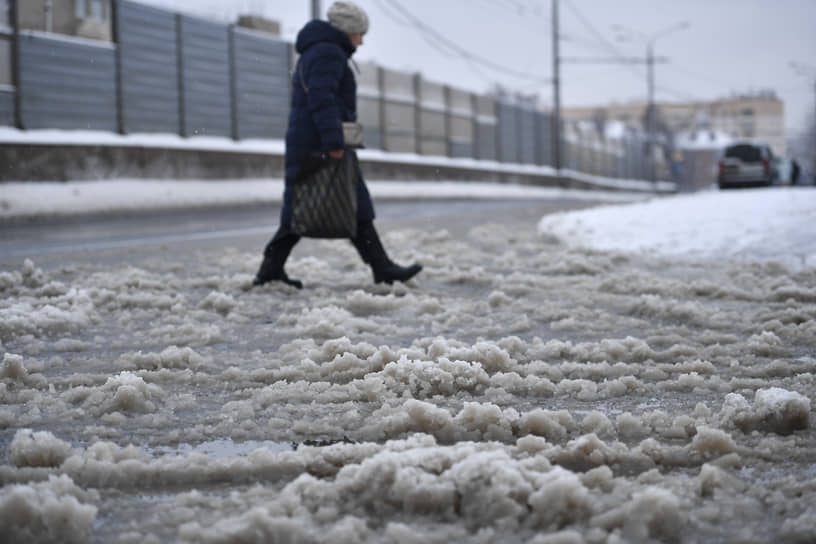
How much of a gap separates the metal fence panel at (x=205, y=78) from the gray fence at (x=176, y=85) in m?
0.02

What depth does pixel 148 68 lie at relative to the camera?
1588 cm

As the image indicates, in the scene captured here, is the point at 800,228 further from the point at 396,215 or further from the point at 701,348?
the point at 396,215

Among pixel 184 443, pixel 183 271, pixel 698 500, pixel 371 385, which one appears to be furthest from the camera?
pixel 183 271

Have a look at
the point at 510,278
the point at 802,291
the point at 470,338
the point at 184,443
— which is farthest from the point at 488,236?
the point at 184,443

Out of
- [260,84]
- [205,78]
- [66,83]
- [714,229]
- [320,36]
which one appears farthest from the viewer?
[260,84]

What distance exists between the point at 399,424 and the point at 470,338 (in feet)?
5.07

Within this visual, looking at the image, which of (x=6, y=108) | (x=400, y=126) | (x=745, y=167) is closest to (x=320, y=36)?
(x=6, y=108)

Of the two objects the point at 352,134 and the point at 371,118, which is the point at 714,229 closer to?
the point at 352,134

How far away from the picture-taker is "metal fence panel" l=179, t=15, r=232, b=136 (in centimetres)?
1692

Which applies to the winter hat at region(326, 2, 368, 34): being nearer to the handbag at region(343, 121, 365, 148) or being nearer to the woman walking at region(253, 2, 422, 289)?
the woman walking at region(253, 2, 422, 289)

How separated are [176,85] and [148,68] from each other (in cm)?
81

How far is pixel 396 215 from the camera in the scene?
13.5 meters

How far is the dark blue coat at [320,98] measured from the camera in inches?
201

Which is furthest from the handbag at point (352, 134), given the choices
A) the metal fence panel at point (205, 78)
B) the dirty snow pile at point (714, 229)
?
the metal fence panel at point (205, 78)
